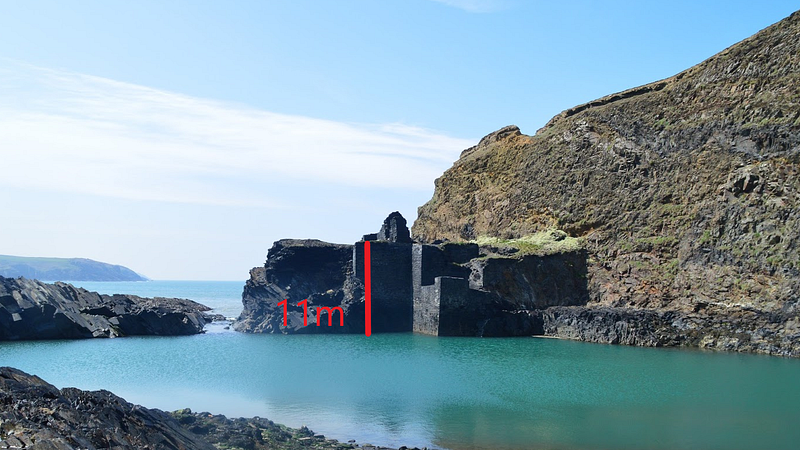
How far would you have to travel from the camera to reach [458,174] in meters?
69.2

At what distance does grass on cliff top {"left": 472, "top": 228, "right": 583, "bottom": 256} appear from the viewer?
159 ft

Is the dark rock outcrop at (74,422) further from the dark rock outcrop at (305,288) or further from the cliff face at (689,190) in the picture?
the dark rock outcrop at (305,288)

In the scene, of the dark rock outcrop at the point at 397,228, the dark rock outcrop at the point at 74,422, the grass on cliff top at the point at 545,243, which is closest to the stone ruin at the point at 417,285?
the dark rock outcrop at the point at 397,228

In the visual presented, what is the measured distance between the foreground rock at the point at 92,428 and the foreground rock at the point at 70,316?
28805 mm

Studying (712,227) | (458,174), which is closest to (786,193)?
(712,227)

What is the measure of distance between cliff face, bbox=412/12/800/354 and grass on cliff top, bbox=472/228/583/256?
2.27 feet

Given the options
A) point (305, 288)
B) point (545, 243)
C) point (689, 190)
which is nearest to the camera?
point (689, 190)

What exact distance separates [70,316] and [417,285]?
1937 centimetres

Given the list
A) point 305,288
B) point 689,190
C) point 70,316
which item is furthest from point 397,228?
point 70,316

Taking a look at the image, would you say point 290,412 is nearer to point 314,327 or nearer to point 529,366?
point 529,366

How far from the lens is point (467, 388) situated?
25.3 metres

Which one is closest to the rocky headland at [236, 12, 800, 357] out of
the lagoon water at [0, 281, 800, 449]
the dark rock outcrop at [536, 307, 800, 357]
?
the dark rock outcrop at [536, 307, 800, 357]

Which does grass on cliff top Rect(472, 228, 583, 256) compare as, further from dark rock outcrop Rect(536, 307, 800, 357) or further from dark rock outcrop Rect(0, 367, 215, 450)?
dark rock outcrop Rect(0, 367, 215, 450)

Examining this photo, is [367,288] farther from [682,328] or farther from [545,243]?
[682,328]
